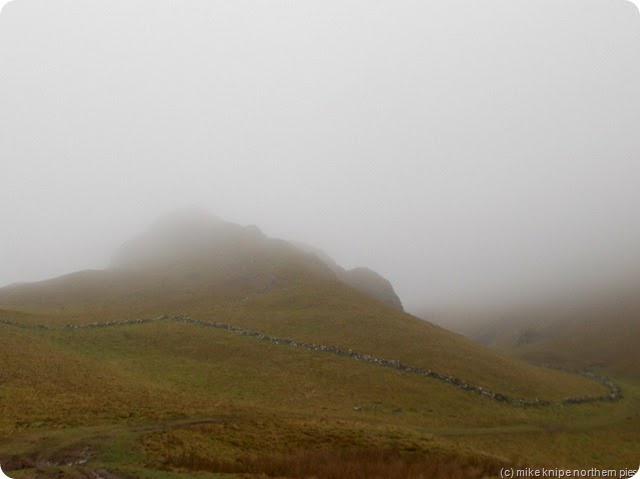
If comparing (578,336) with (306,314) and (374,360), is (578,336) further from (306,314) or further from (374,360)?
(374,360)

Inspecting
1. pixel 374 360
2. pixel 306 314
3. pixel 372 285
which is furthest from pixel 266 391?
pixel 372 285

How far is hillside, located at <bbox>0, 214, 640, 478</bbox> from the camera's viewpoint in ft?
86.0

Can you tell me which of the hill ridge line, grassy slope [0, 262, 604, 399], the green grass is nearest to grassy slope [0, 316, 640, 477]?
the green grass

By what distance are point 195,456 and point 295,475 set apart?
549 cm

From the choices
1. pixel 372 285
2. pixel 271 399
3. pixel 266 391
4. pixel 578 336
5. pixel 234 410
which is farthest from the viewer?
pixel 372 285

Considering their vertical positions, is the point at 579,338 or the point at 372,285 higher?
the point at 372,285

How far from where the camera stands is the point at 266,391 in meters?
46.3

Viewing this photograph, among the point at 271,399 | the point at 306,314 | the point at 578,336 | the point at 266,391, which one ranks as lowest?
the point at 578,336

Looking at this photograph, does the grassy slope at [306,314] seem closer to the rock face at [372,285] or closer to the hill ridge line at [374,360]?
the hill ridge line at [374,360]

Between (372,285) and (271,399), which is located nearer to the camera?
(271,399)

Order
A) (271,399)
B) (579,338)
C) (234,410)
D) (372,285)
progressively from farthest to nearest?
1. (372,285)
2. (579,338)
3. (271,399)
4. (234,410)

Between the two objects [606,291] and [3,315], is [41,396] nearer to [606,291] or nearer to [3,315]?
[3,315]

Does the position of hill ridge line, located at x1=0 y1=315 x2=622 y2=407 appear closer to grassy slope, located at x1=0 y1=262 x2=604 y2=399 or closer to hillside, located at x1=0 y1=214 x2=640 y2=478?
hillside, located at x1=0 y1=214 x2=640 y2=478

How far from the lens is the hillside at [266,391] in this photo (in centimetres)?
2620
